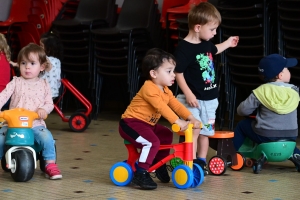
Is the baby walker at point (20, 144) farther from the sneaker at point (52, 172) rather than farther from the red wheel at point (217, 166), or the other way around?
the red wheel at point (217, 166)

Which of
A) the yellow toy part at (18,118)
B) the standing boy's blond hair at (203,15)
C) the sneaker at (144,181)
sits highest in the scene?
the standing boy's blond hair at (203,15)

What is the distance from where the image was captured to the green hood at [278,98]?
4.35 metres

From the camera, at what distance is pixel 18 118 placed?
3.97m

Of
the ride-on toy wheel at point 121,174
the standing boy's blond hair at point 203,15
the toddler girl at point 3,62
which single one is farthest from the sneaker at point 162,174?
the toddler girl at point 3,62

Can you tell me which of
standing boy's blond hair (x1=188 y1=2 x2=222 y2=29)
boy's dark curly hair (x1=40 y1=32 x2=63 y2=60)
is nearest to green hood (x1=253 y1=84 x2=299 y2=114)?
standing boy's blond hair (x1=188 y1=2 x2=222 y2=29)

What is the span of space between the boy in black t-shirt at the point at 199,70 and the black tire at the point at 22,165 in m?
1.02

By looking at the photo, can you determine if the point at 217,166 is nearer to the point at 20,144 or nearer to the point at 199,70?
the point at 199,70

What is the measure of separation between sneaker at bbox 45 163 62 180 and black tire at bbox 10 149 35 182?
13 centimetres

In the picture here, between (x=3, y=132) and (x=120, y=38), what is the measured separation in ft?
9.53

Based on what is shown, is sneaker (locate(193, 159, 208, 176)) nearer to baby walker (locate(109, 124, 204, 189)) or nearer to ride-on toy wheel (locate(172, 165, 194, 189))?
baby walker (locate(109, 124, 204, 189))

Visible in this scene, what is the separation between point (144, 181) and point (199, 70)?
35.0 inches

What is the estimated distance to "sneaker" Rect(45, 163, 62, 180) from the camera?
13.2 ft

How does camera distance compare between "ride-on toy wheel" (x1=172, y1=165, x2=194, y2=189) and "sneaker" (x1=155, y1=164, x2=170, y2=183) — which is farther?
"sneaker" (x1=155, y1=164, x2=170, y2=183)

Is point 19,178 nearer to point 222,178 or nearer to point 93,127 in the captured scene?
point 222,178
